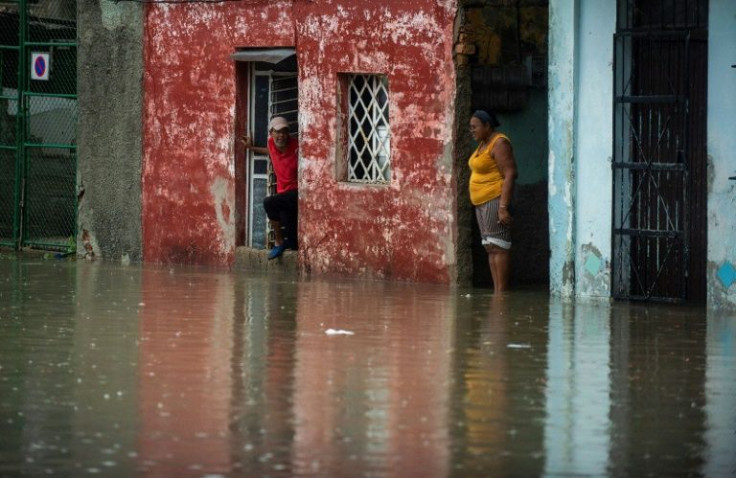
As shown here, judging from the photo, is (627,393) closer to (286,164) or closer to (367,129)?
(367,129)

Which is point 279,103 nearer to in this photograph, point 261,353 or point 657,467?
point 261,353

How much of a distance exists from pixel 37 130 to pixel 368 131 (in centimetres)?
631

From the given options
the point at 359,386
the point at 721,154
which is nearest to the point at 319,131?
the point at 721,154

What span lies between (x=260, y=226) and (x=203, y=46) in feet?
6.55

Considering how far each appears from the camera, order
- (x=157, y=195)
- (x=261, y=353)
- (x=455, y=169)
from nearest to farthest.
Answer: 1. (x=261, y=353)
2. (x=455, y=169)
3. (x=157, y=195)

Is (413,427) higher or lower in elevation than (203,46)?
lower

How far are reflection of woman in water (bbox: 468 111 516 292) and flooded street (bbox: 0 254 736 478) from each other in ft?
1.51

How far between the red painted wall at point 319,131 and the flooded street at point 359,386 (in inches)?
59.1

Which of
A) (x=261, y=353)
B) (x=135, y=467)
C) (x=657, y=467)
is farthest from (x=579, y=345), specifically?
(x=135, y=467)

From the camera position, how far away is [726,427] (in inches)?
338

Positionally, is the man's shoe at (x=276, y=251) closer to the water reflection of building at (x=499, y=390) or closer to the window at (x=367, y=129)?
the window at (x=367, y=129)

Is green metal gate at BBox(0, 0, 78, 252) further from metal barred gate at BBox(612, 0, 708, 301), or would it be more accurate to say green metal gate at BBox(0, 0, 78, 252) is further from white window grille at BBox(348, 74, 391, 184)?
metal barred gate at BBox(612, 0, 708, 301)

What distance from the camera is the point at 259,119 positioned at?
1833 centimetres

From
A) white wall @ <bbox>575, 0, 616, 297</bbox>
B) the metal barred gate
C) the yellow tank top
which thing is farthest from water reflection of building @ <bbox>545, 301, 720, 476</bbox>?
the yellow tank top
